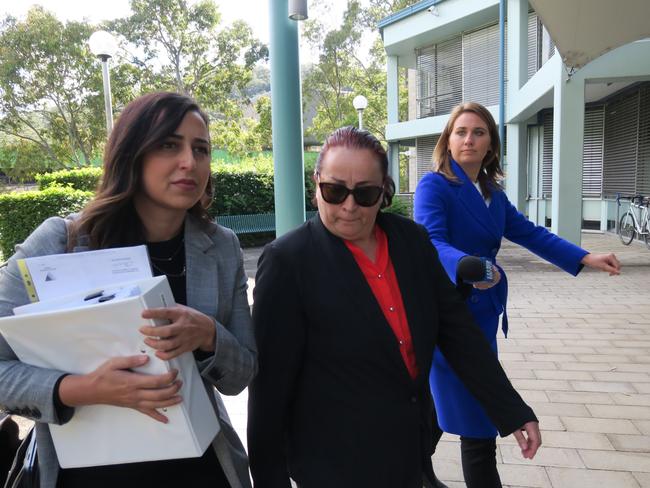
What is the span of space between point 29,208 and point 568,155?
11076mm

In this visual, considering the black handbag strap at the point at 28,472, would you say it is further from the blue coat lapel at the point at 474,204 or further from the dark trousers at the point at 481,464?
the blue coat lapel at the point at 474,204

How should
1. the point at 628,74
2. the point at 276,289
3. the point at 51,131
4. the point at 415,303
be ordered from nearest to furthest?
the point at 276,289
the point at 415,303
the point at 628,74
the point at 51,131

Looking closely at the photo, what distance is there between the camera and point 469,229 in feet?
7.95

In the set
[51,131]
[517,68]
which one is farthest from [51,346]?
[51,131]

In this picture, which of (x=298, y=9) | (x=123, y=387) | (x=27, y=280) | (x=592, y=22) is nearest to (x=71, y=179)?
(x=298, y=9)

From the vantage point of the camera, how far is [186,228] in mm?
1571

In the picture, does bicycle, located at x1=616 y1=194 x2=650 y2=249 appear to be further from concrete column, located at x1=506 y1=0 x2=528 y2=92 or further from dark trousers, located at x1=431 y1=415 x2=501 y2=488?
dark trousers, located at x1=431 y1=415 x2=501 y2=488

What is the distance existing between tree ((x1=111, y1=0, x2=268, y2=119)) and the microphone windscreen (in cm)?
2311

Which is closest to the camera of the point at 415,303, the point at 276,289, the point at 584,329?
the point at 276,289

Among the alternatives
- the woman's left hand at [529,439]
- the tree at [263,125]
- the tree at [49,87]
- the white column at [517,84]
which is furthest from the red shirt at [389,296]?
the tree at [263,125]

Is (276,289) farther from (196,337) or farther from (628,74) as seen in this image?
(628,74)

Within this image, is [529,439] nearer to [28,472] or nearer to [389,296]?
[389,296]

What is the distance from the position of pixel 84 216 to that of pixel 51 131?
1016 inches

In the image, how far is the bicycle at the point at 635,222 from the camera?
11695 millimetres
